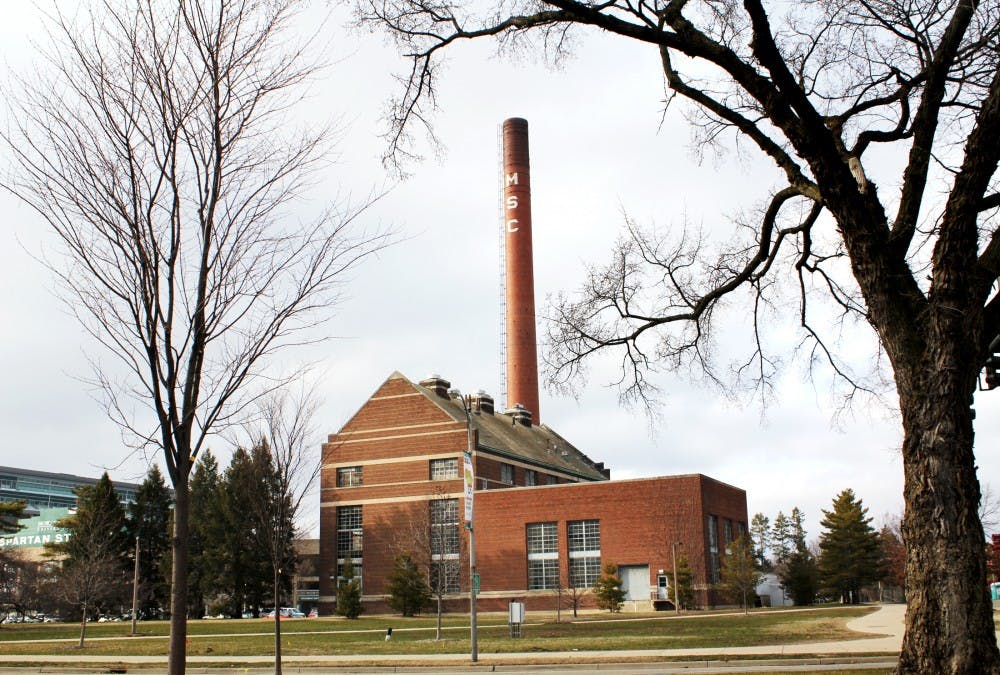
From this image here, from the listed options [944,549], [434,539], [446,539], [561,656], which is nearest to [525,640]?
[561,656]

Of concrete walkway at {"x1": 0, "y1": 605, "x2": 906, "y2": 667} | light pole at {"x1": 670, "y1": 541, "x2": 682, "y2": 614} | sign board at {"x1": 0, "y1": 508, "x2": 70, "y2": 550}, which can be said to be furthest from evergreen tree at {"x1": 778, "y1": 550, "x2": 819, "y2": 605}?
sign board at {"x1": 0, "y1": 508, "x2": 70, "y2": 550}

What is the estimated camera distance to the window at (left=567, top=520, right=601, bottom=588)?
2228 inches

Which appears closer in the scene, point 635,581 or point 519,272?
point 635,581

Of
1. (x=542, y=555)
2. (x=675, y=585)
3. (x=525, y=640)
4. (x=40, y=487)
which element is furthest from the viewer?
(x=40, y=487)

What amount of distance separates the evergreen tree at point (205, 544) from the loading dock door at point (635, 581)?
93.3ft

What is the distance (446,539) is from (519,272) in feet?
86.7

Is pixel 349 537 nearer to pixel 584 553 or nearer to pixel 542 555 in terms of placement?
pixel 542 555

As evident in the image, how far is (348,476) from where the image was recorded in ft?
215

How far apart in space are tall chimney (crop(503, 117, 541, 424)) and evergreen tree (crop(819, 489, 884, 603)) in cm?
2396

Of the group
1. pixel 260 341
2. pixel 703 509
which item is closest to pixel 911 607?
pixel 260 341

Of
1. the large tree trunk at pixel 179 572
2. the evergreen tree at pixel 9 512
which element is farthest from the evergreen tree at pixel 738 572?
the large tree trunk at pixel 179 572

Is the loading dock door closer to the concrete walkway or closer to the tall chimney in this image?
the tall chimney

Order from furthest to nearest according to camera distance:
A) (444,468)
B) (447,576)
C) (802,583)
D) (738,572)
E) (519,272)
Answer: (519,272) < (444,468) < (802,583) < (738,572) < (447,576)

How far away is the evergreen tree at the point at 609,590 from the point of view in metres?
50.4
